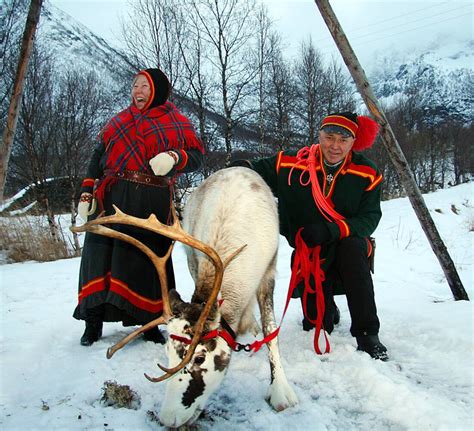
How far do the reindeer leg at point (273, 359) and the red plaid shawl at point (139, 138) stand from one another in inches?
48.6

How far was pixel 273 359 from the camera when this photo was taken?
8.07 feet

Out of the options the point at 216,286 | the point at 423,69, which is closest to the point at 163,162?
the point at 216,286

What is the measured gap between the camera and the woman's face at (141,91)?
300 centimetres

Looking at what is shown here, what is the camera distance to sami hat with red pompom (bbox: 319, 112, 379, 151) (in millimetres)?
3045

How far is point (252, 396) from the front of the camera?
2361mm

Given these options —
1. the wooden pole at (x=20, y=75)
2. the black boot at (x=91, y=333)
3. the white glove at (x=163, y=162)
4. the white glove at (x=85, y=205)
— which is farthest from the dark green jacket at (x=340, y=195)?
the wooden pole at (x=20, y=75)

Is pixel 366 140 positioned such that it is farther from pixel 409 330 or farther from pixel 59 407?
pixel 59 407

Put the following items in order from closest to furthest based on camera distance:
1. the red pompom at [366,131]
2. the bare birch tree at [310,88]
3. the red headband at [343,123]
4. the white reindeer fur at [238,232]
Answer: the white reindeer fur at [238,232] → the red headband at [343,123] → the red pompom at [366,131] → the bare birch tree at [310,88]

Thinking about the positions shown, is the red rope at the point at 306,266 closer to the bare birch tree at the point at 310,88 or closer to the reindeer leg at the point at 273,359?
the reindeer leg at the point at 273,359

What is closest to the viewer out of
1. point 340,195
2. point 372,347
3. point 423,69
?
point 372,347

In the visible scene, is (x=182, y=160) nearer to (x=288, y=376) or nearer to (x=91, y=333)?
(x=91, y=333)

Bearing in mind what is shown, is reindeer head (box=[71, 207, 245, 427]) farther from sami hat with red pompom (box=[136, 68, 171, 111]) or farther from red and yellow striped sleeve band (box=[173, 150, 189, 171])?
sami hat with red pompom (box=[136, 68, 171, 111])

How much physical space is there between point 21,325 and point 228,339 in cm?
248

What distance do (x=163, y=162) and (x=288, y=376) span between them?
1728mm
